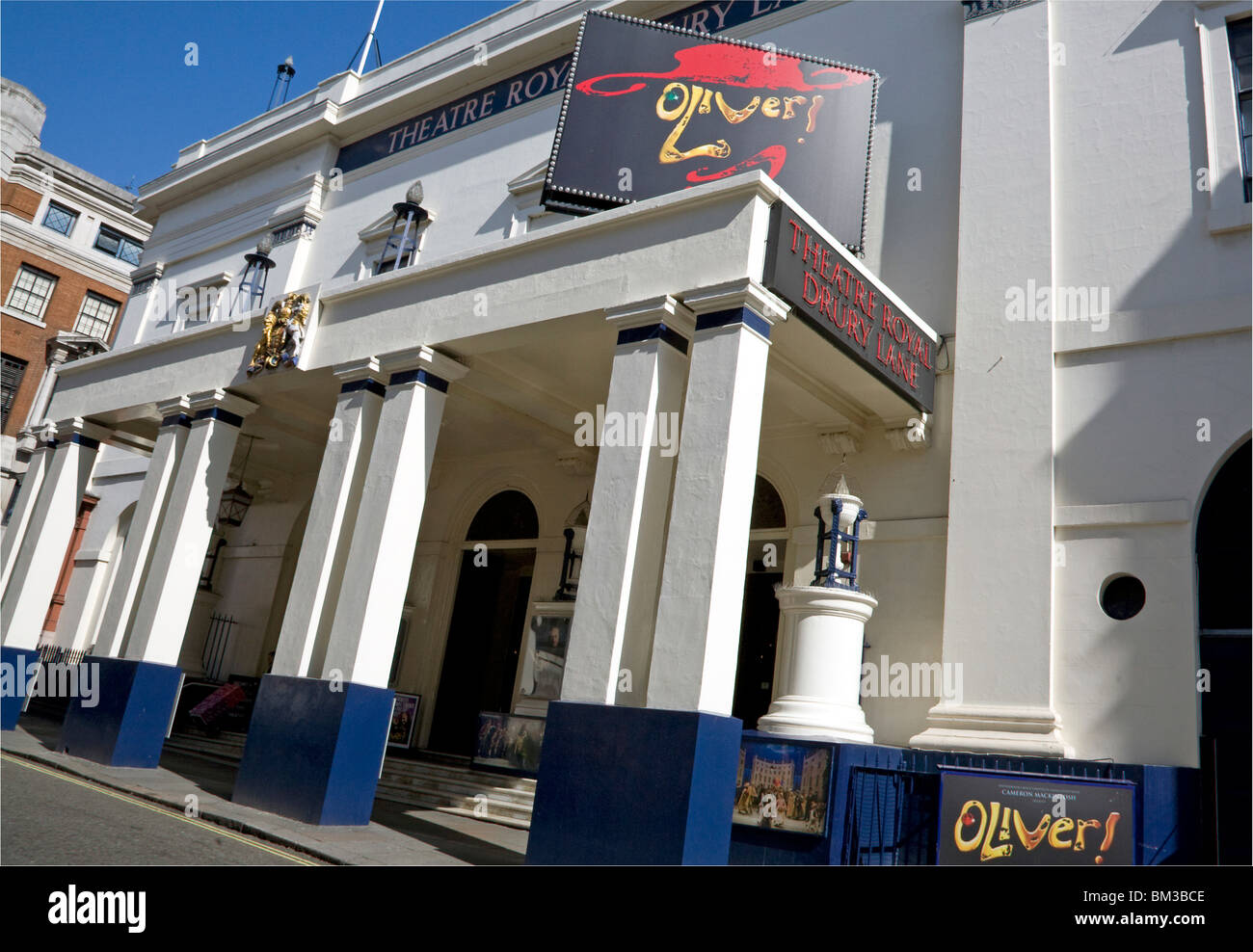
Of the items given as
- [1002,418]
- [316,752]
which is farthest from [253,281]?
[1002,418]

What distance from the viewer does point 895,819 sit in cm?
823

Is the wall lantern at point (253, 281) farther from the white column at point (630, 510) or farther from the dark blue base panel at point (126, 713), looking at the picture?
the white column at point (630, 510)

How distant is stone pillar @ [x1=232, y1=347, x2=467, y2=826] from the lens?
946 cm

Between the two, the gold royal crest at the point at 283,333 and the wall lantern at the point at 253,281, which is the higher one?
the wall lantern at the point at 253,281

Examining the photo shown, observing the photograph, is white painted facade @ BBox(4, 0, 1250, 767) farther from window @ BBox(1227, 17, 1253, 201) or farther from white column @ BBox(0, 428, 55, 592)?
white column @ BBox(0, 428, 55, 592)

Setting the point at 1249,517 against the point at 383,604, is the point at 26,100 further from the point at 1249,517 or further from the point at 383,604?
the point at 1249,517

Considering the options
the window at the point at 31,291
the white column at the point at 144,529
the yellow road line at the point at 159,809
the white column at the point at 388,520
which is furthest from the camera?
the window at the point at 31,291

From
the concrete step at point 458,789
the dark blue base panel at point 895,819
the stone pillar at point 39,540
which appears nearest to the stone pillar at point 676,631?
the dark blue base panel at point 895,819

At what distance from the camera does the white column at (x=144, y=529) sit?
1273 centimetres

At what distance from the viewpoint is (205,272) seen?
22.0 metres

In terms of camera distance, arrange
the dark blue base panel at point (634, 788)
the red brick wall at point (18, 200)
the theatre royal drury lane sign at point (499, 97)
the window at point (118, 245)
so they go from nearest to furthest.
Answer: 1. the dark blue base panel at point (634, 788)
2. the theatre royal drury lane sign at point (499, 97)
3. the red brick wall at point (18, 200)
4. the window at point (118, 245)

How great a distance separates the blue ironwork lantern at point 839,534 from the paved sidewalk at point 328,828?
13.3ft

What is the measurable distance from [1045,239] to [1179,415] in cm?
260

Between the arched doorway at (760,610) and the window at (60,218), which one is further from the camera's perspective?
the window at (60,218)
